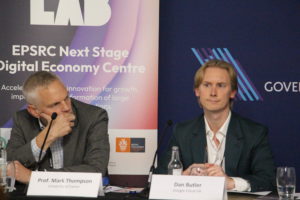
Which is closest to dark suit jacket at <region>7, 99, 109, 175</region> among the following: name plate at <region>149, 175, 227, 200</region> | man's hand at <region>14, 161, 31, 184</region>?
man's hand at <region>14, 161, 31, 184</region>

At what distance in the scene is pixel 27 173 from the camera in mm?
3594

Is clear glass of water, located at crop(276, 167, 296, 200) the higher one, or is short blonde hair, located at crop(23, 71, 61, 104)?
short blonde hair, located at crop(23, 71, 61, 104)

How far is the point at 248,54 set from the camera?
16.6 feet

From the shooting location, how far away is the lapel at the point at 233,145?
3869mm

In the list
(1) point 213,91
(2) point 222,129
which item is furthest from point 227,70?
(2) point 222,129

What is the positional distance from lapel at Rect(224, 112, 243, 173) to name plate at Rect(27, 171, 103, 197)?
1139 mm

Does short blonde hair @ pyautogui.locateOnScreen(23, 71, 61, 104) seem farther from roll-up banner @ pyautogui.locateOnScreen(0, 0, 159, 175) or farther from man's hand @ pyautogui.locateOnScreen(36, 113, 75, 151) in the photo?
roll-up banner @ pyautogui.locateOnScreen(0, 0, 159, 175)

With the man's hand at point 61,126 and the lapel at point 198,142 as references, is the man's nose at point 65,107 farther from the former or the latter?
the lapel at point 198,142

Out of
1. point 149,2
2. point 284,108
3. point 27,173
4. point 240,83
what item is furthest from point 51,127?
point 284,108

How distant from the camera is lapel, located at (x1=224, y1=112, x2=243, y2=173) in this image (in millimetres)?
3869

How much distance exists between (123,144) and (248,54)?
132cm

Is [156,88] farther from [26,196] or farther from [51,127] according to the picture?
[26,196]

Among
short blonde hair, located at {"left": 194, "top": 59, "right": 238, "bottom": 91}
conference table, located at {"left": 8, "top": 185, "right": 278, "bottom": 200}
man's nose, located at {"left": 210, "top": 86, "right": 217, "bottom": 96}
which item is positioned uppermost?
short blonde hair, located at {"left": 194, "top": 59, "right": 238, "bottom": 91}

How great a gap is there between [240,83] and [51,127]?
1882 mm
